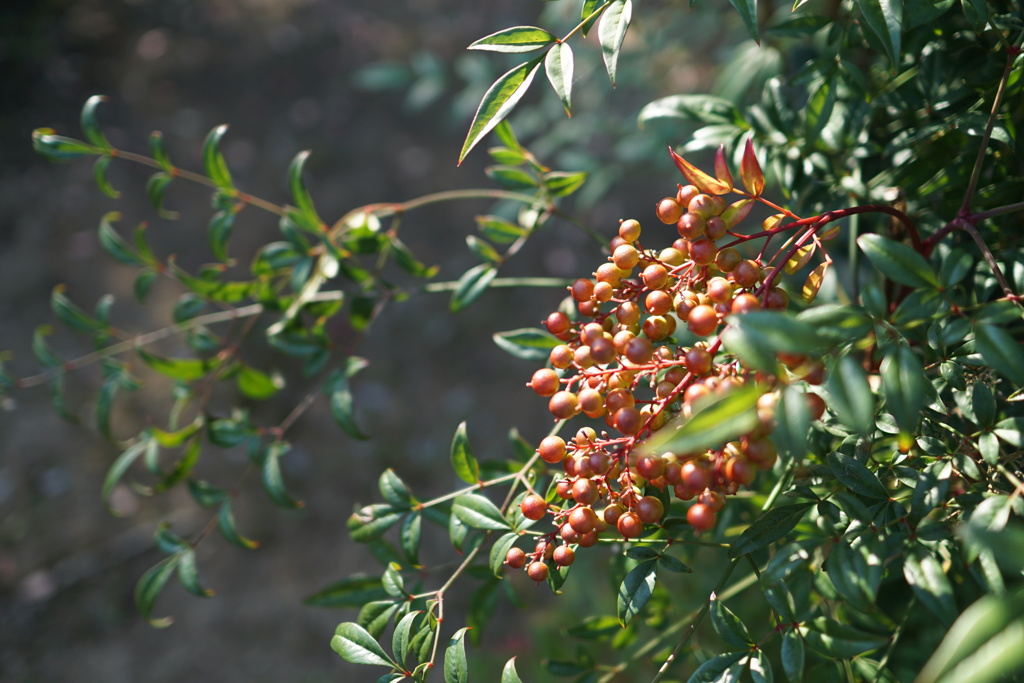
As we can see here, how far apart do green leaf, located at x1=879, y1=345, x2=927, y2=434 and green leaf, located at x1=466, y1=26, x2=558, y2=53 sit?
0.38 m

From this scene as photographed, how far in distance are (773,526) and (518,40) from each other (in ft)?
1.58

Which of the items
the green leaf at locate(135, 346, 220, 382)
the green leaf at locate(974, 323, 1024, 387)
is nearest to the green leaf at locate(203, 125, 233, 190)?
A: the green leaf at locate(135, 346, 220, 382)

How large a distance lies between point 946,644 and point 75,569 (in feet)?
7.83

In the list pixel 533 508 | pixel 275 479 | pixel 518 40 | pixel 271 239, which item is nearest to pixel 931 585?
pixel 533 508

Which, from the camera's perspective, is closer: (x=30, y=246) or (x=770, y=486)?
(x=770, y=486)

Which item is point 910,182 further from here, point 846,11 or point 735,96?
point 735,96

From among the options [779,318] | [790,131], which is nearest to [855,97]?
[790,131]

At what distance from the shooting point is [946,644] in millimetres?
348

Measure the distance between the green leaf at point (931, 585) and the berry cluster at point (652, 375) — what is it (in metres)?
0.16

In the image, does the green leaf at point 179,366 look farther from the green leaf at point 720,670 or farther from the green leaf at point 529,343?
the green leaf at point 720,670

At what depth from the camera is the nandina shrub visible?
1.49ft

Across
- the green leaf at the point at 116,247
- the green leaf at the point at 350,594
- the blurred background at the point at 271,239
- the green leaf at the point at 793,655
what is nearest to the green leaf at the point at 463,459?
the green leaf at the point at 350,594

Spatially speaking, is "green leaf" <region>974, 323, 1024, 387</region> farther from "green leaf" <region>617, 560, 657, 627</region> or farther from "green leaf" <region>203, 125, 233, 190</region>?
"green leaf" <region>203, 125, 233, 190</region>

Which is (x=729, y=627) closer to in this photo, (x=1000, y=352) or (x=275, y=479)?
(x=1000, y=352)
